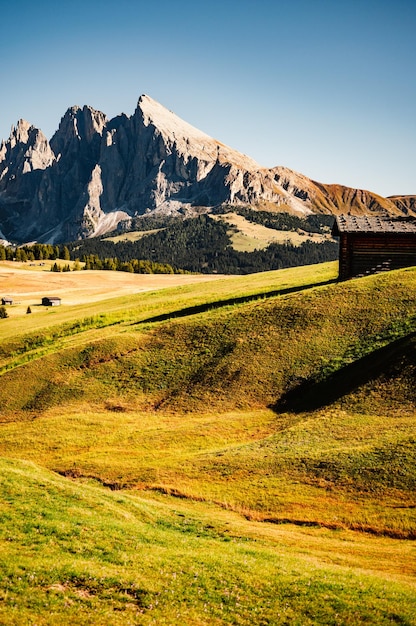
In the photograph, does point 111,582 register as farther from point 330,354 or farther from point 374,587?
point 330,354

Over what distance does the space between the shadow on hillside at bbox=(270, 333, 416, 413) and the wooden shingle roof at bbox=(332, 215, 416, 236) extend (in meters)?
17.9

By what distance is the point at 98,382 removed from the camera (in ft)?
140

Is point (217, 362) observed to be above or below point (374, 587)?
above

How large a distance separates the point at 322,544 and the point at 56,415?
25.5 meters

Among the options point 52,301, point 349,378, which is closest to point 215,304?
point 349,378

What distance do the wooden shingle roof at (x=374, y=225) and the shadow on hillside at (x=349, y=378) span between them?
17903mm

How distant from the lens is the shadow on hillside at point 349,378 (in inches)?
1261

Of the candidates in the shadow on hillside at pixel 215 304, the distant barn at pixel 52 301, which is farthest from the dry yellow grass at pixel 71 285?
the shadow on hillside at pixel 215 304

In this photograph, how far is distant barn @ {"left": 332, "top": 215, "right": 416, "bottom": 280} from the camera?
49812mm

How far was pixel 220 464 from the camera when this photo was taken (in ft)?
90.4

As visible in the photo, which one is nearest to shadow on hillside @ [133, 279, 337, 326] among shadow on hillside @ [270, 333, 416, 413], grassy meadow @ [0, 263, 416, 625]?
grassy meadow @ [0, 263, 416, 625]

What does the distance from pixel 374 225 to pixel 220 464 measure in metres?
33.3

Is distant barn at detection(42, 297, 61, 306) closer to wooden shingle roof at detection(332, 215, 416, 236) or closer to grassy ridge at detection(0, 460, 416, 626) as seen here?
wooden shingle roof at detection(332, 215, 416, 236)

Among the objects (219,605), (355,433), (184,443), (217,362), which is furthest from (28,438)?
(219,605)
